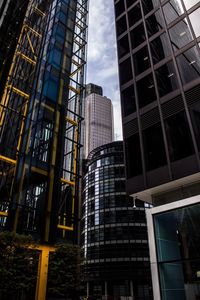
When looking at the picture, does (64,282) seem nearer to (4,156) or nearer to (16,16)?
(4,156)

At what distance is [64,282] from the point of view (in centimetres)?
2045

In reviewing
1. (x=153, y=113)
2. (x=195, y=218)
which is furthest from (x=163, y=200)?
(x=153, y=113)

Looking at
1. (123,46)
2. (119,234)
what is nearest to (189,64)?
(123,46)

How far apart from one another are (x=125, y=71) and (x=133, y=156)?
9.06 meters

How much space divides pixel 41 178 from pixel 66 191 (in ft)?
13.3

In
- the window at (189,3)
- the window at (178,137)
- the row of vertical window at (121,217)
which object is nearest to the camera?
the window at (178,137)

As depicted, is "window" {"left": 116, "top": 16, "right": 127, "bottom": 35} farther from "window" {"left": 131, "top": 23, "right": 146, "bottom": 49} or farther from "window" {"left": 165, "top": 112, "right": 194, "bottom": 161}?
"window" {"left": 165, "top": 112, "right": 194, "bottom": 161}

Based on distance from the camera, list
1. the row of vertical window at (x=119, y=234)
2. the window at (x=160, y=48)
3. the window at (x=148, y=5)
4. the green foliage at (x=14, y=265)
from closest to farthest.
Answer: the green foliage at (x=14, y=265)
the window at (x=160, y=48)
the window at (x=148, y=5)
the row of vertical window at (x=119, y=234)

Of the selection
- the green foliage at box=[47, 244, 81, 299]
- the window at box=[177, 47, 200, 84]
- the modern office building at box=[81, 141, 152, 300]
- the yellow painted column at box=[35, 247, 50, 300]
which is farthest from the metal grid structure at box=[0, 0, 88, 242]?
the modern office building at box=[81, 141, 152, 300]

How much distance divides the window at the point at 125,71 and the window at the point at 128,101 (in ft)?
4.22

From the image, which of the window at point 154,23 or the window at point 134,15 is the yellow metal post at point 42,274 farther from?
the window at point 134,15

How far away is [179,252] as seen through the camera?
51.5 feet

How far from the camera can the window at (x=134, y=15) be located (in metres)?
26.9

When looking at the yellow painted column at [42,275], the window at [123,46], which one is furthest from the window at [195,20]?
the yellow painted column at [42,275]
